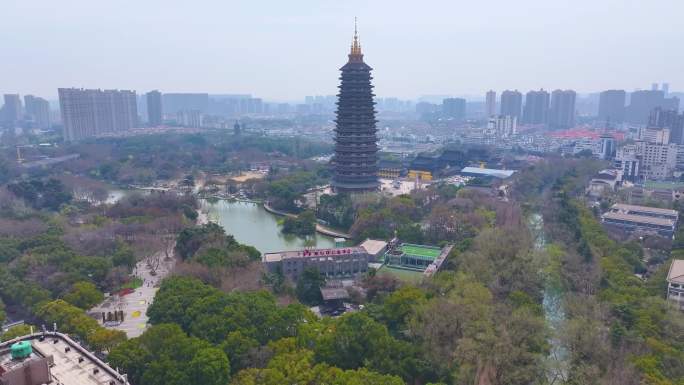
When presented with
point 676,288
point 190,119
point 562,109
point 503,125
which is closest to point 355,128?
point 676,288

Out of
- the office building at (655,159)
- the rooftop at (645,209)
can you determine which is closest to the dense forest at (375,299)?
the rooftop at (645,209)

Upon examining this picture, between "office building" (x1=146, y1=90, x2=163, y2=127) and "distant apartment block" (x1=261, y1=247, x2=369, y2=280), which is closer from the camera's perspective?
"distant apartment block" (x1=261, y1=247, x2=369, y2=280)

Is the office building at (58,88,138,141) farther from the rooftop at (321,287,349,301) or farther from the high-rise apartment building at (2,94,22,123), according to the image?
the rooftop at (321,287,349,301)

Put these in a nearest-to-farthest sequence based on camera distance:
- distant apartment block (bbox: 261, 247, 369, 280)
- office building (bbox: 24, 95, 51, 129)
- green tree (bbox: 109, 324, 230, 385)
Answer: green tree (bbox: 109, 324, 230, 385) → distant apartment block (bbox: 261, 247, 369, 280) → office building (bbox: 24, 95, 51, 129)

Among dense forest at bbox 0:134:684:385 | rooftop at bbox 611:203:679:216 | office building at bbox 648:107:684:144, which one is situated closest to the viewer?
dense forest at bbox 0:134:684:385

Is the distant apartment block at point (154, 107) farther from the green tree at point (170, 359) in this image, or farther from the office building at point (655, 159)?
the green tree at point (170, 359)

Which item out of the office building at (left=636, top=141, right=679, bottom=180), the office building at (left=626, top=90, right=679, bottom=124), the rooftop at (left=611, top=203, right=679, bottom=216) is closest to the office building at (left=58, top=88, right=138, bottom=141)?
the rooftop at (left=611, top=203, right=679, bottom=216)

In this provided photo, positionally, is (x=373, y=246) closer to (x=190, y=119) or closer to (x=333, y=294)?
(x=333, y=294)
